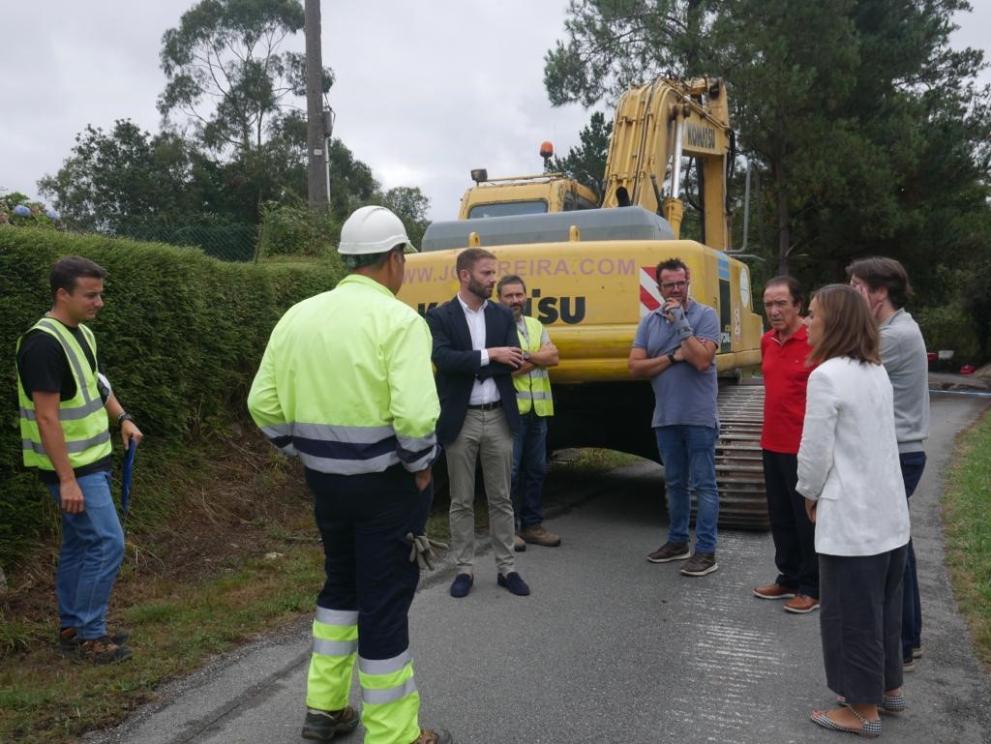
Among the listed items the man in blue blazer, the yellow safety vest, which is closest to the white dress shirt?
the man in blue blazer

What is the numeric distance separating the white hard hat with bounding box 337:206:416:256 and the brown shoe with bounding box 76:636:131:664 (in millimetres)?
2197

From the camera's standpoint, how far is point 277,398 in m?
3.27

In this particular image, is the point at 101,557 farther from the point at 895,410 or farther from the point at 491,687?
the point at 895,410

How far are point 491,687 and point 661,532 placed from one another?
3.22 metres

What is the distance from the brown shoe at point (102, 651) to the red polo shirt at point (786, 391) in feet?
11.6

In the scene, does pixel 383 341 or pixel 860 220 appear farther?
pixel 860 220

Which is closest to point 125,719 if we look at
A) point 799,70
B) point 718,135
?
point 718,135

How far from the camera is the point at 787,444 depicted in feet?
16.3

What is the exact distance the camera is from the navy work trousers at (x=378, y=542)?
10.2 feet

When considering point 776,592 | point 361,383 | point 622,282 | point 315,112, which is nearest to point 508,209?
point 622,282

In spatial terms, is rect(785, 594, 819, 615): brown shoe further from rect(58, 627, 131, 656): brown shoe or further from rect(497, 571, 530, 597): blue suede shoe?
rect(58, 627, 131, 656): brown shoe

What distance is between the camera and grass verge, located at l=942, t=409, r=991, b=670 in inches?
185

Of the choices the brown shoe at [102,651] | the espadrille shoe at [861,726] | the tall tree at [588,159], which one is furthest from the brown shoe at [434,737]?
the tall tree at [588,159]

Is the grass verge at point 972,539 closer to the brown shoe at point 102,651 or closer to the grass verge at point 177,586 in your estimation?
the grass verge at point 177,586
